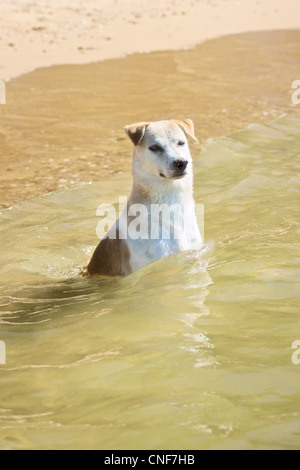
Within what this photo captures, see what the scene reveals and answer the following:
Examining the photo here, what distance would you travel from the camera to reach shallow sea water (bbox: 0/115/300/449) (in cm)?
397

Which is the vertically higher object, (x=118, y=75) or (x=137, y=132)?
(x=118, y=75)

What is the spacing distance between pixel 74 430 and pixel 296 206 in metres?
4.71

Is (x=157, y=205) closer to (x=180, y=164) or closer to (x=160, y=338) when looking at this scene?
(x=180, y=164)

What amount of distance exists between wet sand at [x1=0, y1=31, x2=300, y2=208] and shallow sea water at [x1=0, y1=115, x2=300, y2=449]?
1902mm

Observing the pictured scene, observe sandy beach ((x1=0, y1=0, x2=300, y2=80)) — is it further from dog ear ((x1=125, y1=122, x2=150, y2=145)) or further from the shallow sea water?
dog ear ((x1=125, y1=122, x2=150, y2=145))

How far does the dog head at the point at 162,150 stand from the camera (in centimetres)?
619

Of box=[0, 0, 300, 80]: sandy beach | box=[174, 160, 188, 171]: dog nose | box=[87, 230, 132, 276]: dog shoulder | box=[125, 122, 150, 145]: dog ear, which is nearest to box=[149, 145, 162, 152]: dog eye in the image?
box=[125, 122, 150, 145]: dog ear

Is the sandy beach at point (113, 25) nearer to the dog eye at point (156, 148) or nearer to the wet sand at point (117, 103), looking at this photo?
the wet sand at point (117, 103)

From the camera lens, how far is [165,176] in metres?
6.23

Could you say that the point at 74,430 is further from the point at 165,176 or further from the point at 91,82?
the point at 91,82

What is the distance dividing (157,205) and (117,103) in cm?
701

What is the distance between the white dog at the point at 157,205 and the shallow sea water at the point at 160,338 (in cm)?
15

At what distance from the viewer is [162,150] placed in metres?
6.35

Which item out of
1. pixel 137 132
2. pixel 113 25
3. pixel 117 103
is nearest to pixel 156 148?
pixel 137 132
